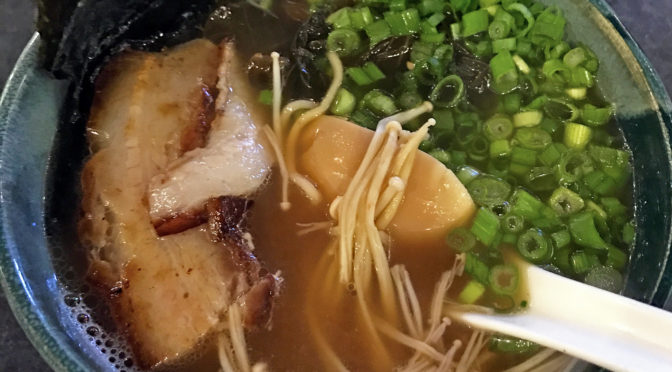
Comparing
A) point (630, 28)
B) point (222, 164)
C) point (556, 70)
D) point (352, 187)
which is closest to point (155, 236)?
point (222, 164)

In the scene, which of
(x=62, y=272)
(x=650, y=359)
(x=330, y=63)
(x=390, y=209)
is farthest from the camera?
(x=330, y=63)

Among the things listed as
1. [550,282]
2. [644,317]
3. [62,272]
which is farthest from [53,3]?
[644,317]

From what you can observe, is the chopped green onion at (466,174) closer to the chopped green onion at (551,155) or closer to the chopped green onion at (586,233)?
the chopped green onion at (551,155)

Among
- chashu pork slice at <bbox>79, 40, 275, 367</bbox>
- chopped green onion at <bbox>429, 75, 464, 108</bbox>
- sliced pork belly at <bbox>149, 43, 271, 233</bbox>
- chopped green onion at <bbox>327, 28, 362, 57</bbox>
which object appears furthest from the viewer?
chopped green onion at <bbox>327, 28, 362, 57</bbox>

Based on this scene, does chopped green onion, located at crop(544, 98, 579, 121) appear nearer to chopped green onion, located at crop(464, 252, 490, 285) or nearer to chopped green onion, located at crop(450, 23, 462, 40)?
chopped green onion, located at crop(450, 23, 462, 40)

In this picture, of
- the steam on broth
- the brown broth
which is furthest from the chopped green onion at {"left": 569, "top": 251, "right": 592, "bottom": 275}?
the brown broth

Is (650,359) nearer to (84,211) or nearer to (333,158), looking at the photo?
(333,158)
